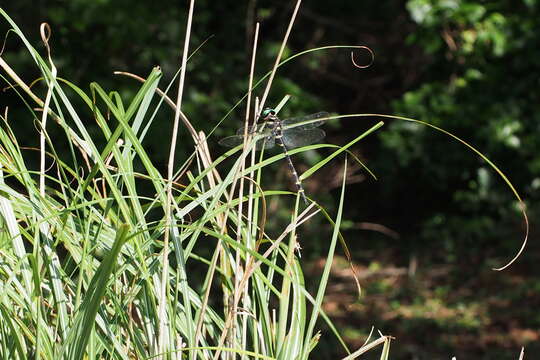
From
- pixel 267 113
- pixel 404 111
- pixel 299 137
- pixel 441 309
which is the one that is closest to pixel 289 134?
pixel 299 137

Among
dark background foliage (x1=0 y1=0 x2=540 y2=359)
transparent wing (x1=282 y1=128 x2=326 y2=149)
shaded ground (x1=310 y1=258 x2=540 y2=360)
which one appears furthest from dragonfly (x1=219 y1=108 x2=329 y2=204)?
shaded ground (x1=310 y1=258 x2=540 y2=360)

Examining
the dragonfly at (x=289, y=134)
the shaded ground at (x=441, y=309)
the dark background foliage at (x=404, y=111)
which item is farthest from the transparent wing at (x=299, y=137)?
the shaded ground at (x=441, y=309)

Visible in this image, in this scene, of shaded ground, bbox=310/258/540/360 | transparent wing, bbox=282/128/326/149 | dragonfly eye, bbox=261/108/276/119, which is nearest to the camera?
dragonfly eye, bbox=261/108/276/119

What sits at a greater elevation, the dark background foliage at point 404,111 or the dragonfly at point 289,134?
the dragonfly at point 289,134

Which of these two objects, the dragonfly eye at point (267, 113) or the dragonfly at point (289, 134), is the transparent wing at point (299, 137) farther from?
the dragonfly eye at point (267, 113)

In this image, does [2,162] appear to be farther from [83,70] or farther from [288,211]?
[288,211]

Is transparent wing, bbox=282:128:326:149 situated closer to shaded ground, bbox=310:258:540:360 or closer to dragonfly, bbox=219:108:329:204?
dragonfly, bbox=219:108:329:204
